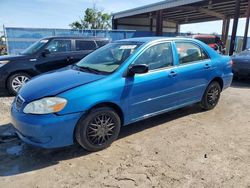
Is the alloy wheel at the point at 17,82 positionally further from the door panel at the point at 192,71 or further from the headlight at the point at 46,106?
the door panel at the point at 192,71

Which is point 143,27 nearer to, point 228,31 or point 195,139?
point 228,31

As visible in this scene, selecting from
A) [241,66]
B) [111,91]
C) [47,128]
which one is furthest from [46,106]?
[241,66]

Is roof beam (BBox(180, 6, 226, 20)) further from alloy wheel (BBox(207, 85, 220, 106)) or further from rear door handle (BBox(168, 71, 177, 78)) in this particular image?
rear door handle (BBox(168, 71, 177, 78))

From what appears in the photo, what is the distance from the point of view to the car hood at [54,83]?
3.36 metres

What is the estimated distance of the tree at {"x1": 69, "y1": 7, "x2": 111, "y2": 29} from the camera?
44.8 metres

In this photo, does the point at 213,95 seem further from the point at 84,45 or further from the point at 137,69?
the point at 84,45

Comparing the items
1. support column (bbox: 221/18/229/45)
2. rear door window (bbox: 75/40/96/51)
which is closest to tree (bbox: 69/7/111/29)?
support column (bbox: 221/18/229/45)

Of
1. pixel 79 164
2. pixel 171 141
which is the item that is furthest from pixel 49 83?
pixel 171 141

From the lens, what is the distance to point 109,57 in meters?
4.42

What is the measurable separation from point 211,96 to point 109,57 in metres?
2.50

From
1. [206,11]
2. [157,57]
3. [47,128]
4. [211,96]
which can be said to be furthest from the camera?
[206,11]

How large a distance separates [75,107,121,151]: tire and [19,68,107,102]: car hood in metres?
0.48

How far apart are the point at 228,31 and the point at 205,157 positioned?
27.7 m

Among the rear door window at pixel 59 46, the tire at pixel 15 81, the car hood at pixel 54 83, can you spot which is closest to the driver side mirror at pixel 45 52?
the rear door window at pixel 59 46
